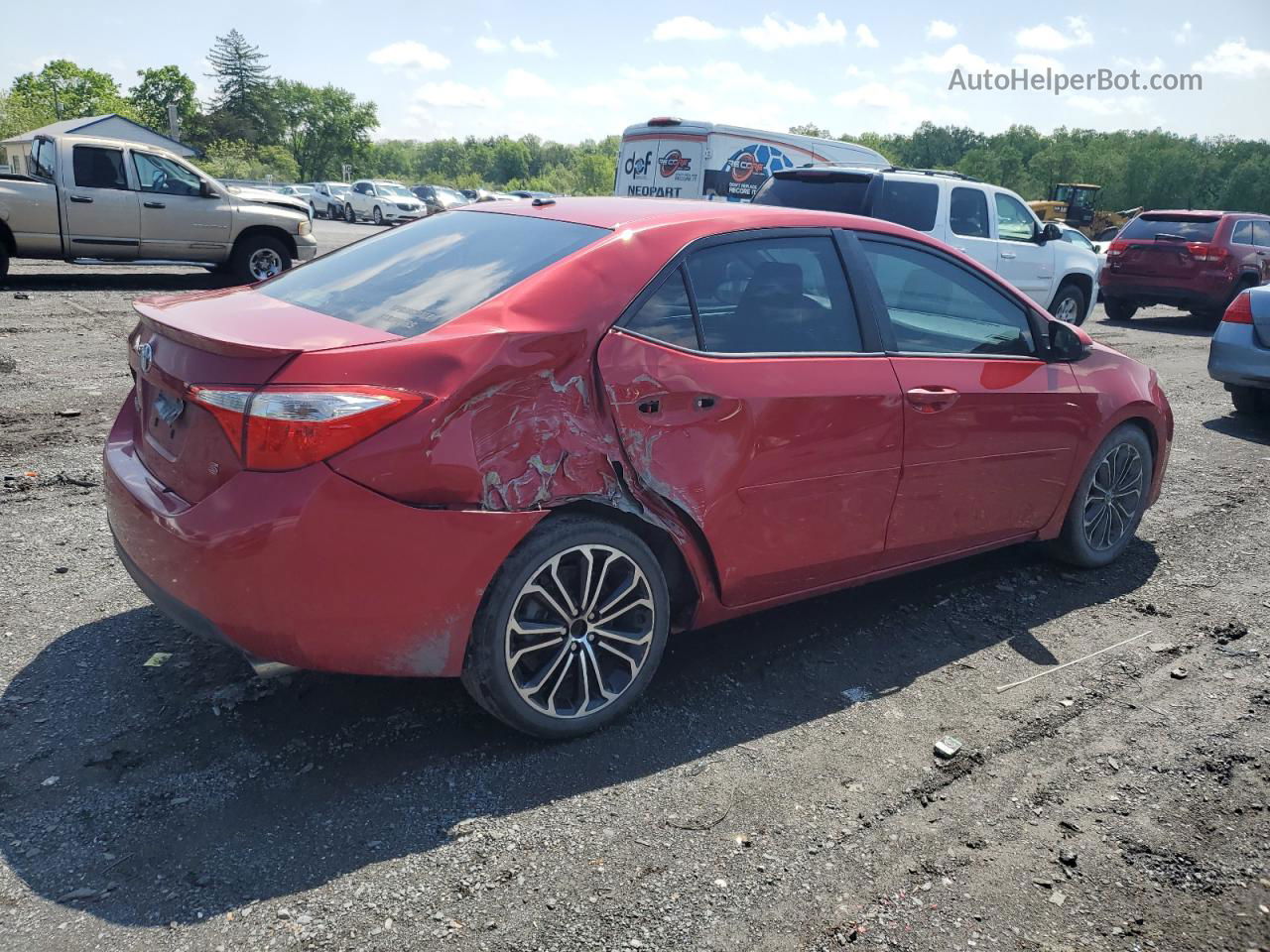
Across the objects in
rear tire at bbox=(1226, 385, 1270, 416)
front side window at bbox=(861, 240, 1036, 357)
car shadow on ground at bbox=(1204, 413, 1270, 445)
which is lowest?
car shadow on ground at bbox=(1204, 413, 1270, 445)

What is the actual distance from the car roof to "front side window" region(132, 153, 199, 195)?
37.5ft

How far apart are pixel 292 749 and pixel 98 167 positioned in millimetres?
12934

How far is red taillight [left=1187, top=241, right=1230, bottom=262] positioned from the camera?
1470cm

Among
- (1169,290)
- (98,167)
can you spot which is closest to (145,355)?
(98,167)

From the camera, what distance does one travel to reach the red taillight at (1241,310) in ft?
28.6

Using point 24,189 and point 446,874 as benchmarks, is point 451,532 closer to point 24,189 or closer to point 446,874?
point 446,874

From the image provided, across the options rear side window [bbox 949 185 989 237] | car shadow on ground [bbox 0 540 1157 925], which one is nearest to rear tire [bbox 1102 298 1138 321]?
rear side window [bbox 949 185 989 237]

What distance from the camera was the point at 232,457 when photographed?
271 centimetres

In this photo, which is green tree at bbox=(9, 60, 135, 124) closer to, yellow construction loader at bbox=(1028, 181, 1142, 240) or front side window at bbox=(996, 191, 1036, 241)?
yellow construction loader at bbox=(1028, 181, 1142, 240)

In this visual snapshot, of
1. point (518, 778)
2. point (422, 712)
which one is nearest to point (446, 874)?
point (518, 778)

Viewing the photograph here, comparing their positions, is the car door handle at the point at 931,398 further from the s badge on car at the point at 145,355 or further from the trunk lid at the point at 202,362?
the s badge on car at the point at 145,355

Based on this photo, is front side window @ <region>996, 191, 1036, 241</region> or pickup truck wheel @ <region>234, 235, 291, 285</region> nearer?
front side window @ <region>996, 191, 1036, 241</region>

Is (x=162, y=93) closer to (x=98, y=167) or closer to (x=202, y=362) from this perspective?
(x=98, y=167)

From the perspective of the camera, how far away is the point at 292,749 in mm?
3061
